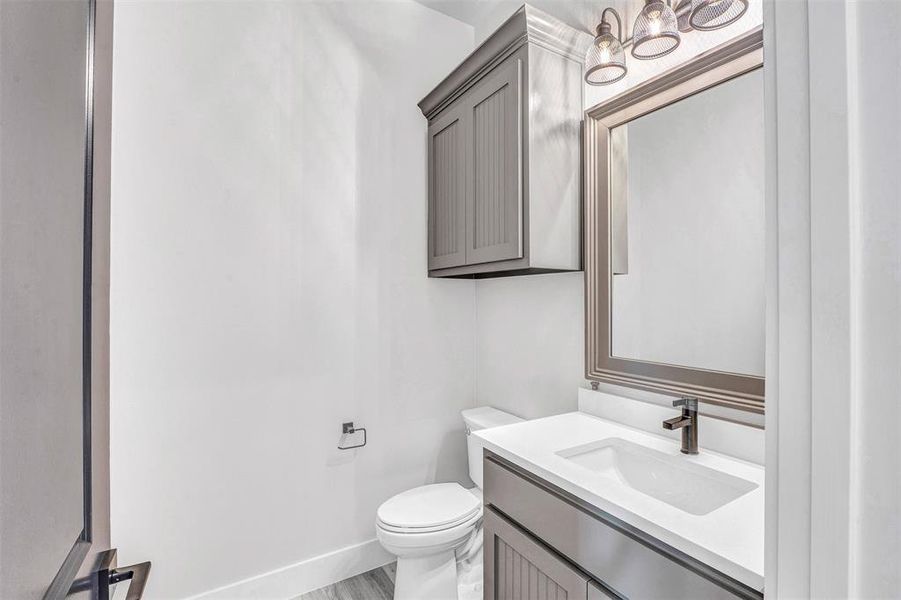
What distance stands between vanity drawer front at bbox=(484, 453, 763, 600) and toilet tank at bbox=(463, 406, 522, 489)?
2.20ft

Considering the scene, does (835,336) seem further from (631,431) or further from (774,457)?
(631,431)

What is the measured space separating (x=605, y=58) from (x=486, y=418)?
1546 mm

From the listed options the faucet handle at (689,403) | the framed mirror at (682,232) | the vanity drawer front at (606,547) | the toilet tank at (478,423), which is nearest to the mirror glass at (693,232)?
the framed mirror at (682,232)

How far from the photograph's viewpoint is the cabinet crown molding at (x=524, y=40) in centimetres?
150

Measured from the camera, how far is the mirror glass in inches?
46.7

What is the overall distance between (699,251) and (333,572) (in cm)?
198

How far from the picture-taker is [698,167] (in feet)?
4.31

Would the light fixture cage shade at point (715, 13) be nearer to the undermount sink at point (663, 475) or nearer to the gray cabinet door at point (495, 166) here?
the gray cabinet door at point (495, 166)

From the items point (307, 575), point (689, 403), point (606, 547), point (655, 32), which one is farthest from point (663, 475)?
point (307, 575)

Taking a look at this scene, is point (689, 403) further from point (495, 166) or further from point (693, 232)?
point (495, 166)

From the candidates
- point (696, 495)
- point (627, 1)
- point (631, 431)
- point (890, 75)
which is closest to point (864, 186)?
point (890, 75)

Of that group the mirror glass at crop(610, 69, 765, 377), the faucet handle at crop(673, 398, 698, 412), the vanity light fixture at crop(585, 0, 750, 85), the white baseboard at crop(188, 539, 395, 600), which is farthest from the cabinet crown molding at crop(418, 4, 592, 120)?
the white baseboard at crop(188, 539, 395, 600)

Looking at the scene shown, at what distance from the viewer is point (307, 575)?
6.19ft

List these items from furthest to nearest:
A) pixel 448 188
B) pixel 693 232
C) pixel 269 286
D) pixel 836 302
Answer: pixel 448 188 → pixel 269 286 → pixel 693 232 → pixel 836 302
